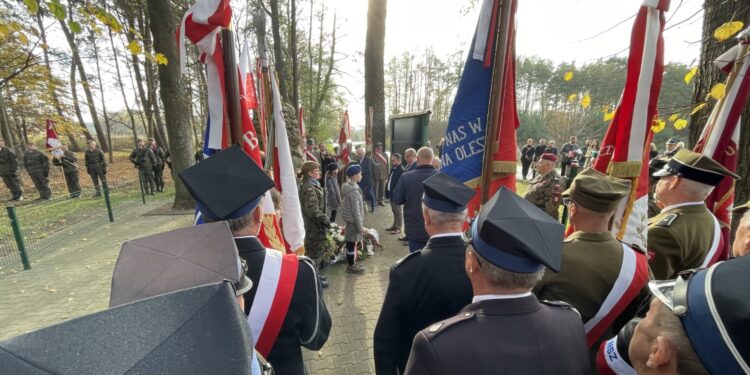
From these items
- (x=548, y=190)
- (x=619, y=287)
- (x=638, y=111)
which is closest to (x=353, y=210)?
(x=548, y=190)

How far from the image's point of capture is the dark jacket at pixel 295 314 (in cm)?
186

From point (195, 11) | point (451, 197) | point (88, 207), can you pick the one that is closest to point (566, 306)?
point (451, 197)

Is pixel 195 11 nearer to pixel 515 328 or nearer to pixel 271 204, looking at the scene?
pixel 271 204

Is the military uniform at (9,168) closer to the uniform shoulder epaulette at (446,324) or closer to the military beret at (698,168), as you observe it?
the uniform shoulder epaulette at (446,324)

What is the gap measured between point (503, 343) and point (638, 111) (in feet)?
7.46

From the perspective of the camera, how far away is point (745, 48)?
2668 mm

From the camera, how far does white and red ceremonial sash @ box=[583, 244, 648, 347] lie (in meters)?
1.70

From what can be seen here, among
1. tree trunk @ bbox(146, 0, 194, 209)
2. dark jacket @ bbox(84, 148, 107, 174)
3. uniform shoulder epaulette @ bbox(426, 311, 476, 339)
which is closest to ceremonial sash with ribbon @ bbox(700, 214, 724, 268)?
uniform shoulder epaulette @ bbox(426, 311, 476, 339)

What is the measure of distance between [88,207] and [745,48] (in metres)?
12.3

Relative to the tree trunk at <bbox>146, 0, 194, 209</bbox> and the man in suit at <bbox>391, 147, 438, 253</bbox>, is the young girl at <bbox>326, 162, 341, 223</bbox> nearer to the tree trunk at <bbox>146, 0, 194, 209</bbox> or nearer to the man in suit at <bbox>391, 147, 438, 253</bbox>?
the man in suit at <bbox>391, 147, 438, 253</bbox>

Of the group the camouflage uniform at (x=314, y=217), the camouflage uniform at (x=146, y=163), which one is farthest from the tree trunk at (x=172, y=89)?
the camouflage uniform at (x=314, y=217)

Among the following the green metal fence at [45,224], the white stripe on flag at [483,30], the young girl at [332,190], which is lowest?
the green metal fence at [45,224]

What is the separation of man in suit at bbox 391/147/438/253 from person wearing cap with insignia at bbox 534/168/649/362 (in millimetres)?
2914

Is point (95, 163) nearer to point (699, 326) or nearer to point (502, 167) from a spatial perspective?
point (502, 167)
